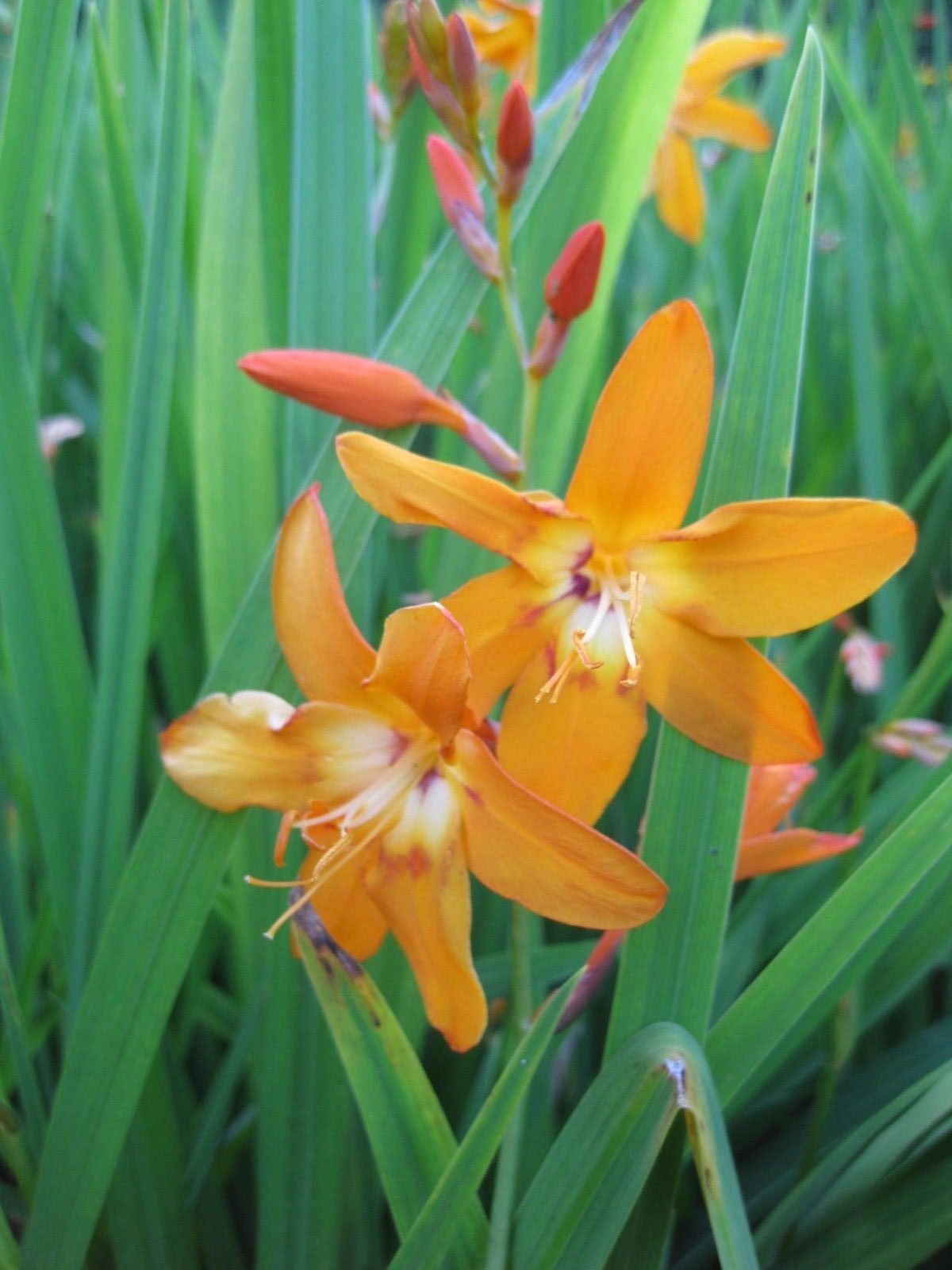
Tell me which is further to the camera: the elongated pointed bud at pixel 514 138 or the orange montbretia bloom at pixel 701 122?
the orange montbretia bloom at pixel 701 122

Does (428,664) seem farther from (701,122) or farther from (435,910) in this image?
(701,122)

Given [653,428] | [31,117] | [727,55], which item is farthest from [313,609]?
[727,55]

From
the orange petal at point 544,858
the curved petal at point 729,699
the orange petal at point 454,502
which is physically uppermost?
the orange petal at point 454,502

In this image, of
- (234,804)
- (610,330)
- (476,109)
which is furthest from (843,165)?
(234,804)

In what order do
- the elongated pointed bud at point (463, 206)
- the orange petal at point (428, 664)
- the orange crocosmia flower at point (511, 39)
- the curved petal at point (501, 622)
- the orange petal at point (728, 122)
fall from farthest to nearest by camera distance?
the orange petal at point (728, 122) → the orange crocosmia flower at point (511, 39) → the elongated pointed bud at point (463, 206) → the curved petal at point (501, 622) → the orange petal at point (428, 664)

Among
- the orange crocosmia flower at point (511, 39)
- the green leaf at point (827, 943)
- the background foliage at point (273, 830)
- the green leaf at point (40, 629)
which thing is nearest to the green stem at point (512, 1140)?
the background foliage at point (273, 830)

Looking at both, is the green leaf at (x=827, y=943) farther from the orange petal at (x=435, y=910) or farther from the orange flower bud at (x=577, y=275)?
the orange flower bud at (x=577, y=275)

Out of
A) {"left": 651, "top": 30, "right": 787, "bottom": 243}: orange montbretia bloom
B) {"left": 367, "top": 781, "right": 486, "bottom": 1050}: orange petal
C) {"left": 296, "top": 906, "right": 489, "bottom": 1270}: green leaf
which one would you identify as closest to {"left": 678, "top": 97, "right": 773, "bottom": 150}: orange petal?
{"left": 651, "top": 30, "right": 787, "bottom": 243}: orange montbretia bloom

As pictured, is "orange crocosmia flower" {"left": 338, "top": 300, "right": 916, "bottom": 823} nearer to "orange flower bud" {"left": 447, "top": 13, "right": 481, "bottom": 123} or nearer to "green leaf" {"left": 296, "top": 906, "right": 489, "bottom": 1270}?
"green leaf" {"left": 296, "top": 906, "right": 489, "bottom": 1270}
